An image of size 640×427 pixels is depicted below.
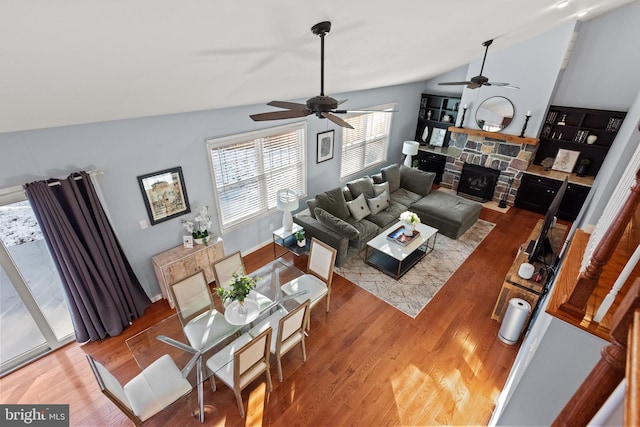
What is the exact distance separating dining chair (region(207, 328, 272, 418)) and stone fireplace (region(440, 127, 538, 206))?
6.25 metres

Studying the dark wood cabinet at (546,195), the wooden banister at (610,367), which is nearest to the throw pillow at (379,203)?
the dark wood cabinet at (546,195)

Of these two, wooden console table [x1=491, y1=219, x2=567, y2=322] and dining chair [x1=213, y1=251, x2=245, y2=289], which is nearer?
dining chair [x1=213, y1=251, x2=245, y2=289]

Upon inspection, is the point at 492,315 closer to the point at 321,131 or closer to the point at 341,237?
the point at 341,237

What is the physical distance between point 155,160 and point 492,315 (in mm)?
4761

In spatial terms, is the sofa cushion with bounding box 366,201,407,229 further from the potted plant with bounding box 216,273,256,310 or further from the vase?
the potted plant with bounding box 216,273,256,310

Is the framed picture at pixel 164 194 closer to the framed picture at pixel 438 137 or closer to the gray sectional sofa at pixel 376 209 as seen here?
the gray sectional sofa at pixel 376 209

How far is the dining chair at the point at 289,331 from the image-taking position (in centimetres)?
286

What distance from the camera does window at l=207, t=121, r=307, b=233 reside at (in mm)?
4438

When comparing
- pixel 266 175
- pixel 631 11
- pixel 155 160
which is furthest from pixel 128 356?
pixel 631 11

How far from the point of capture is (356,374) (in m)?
3.34

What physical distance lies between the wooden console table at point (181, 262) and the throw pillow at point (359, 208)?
2.29 meters

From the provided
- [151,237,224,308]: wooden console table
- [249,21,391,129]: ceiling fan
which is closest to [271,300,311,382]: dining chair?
[151,237,224,308]: wooden console table

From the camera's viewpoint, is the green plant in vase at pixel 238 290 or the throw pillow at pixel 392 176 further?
the throw pillow at pixel 392 176

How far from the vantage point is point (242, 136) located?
4410 millimetres
